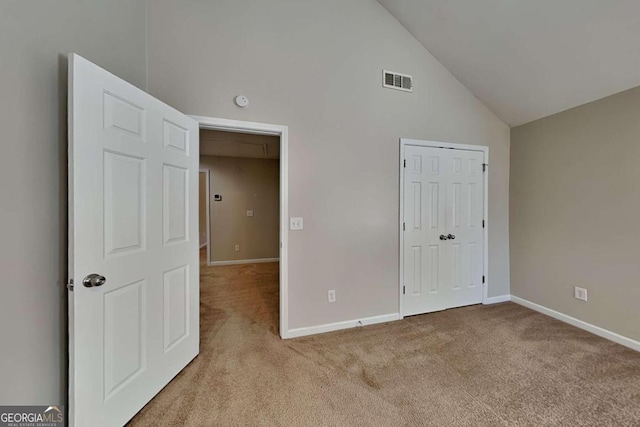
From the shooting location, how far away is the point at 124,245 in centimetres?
145

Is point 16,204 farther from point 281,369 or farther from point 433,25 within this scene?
point 433,25

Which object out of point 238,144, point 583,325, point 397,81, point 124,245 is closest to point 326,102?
point 397,81

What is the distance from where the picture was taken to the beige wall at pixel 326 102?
2156mm

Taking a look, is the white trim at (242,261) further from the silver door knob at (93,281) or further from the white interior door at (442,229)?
the silver door knob at (93,281)

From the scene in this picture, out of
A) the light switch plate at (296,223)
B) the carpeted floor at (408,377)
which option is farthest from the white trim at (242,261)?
the light switch plate at (296,223)

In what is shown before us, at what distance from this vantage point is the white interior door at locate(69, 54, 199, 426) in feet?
4.00

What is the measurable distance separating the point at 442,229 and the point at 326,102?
6.46 ft

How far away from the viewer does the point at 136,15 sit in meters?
1.93

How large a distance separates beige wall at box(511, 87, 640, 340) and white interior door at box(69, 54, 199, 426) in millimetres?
3725

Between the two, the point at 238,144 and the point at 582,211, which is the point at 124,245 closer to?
the point at 238,144

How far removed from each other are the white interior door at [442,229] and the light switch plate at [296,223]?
1212mm

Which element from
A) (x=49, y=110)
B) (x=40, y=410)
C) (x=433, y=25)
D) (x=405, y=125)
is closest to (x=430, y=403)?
(x=40, y=410)

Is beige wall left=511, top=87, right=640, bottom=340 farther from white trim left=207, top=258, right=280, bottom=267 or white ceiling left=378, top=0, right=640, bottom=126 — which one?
white trim left=207, top=258, right=280, bottom=267

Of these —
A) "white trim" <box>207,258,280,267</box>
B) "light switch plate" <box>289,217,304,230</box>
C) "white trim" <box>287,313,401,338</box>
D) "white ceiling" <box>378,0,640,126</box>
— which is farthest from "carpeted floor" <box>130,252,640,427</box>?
"white trim" <box>207,258,280,267</box>
